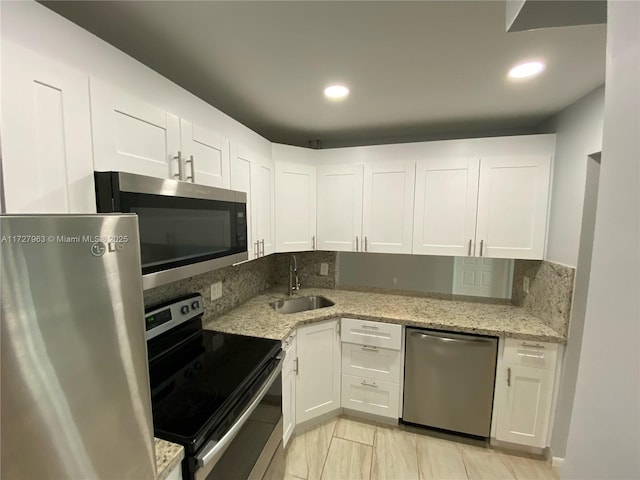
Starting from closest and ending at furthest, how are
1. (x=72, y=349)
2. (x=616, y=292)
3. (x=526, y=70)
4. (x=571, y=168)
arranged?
(x=616, y=292)
(x=72, y=349)
(x=526, y=70)
(x=571, y=168)

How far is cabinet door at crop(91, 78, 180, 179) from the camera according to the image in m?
0.94

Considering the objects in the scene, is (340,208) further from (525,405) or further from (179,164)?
(525,405)

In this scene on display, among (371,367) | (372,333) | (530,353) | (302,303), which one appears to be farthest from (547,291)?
(302,303)

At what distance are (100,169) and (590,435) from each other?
4.33 ft

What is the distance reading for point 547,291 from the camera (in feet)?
6.56

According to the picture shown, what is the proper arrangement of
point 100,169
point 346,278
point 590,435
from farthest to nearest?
point 346,278 → point 100,169 → point 590,435

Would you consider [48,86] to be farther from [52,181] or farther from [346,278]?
[346,278]

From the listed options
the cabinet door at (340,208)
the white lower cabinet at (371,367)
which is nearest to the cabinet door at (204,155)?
the cabinet door at (340,208)

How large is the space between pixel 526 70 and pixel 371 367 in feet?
6.95

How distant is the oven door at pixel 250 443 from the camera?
1.00 metres

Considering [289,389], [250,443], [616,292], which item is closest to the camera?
[616,292]

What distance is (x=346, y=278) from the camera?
2.96 metres

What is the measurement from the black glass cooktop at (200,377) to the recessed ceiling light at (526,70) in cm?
192

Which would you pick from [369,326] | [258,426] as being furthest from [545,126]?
→ [258,426]
